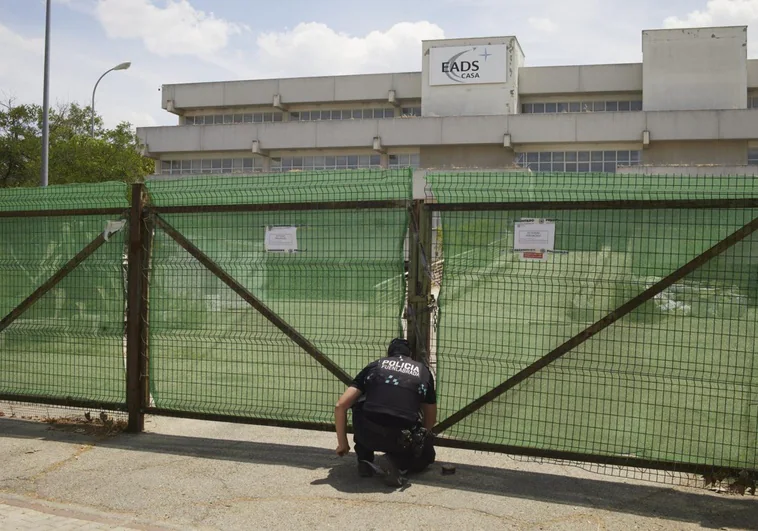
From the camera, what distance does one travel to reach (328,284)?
5965mm

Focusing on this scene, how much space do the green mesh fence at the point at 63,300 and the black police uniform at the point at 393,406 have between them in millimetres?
2453

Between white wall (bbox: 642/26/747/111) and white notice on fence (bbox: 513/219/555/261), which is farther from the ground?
white wall (bbox: 642/26/747/111)

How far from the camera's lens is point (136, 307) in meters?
6.54

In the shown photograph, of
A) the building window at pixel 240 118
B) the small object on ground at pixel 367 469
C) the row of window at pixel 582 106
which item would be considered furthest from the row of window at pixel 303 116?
the small object on ground at pixel 367 469

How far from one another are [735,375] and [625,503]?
3.53ft

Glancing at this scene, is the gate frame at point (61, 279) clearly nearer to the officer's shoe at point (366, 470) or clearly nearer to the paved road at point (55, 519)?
the paved road at point (55, 519)

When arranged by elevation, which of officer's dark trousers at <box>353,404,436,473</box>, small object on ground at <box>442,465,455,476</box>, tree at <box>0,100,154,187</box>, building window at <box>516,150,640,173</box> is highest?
building window at <box>516,150,640,173</box>

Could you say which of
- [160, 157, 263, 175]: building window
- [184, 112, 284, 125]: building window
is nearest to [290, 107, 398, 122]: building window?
[184, 112, 284, 125]: building window

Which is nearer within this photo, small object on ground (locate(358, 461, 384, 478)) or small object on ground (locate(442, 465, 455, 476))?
small object on ground (locate(358, 461, 384, 478))

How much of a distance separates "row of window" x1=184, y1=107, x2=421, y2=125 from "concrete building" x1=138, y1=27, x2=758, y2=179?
130mm

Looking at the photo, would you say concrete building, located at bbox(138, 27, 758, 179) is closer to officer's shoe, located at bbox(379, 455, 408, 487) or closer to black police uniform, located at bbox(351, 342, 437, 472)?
black police uniform, located at bbox(351, 342, 437, 472)

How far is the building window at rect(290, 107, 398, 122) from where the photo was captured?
7269 centimetres

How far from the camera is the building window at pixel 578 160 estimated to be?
201 feet

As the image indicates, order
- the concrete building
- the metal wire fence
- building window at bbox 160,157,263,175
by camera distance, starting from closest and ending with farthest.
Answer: the metal wire fence → the concrete building → building window at bbox 160,157,263,175
